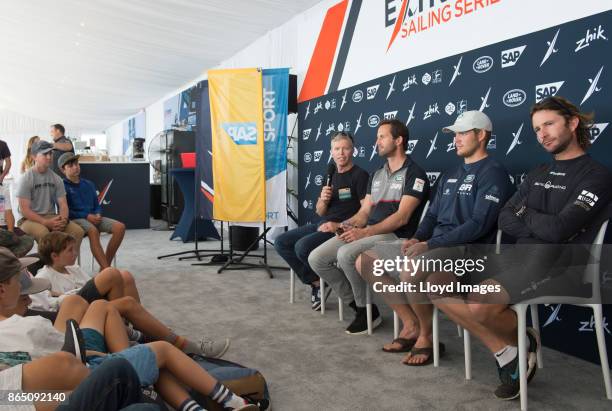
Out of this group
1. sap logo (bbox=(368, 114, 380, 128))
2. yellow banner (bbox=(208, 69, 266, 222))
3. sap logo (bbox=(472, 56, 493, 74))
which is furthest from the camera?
yellow banner (bbox=(208, 69, 266, 222))

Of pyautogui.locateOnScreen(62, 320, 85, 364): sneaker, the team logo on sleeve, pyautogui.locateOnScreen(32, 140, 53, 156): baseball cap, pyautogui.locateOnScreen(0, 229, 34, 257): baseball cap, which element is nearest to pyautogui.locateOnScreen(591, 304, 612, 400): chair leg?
the team logo on sleeve

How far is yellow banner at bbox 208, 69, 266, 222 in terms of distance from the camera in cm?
476

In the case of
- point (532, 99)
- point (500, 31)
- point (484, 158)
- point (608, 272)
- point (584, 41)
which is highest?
point (500, 31)

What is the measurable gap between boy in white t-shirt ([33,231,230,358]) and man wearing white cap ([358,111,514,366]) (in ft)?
3.12

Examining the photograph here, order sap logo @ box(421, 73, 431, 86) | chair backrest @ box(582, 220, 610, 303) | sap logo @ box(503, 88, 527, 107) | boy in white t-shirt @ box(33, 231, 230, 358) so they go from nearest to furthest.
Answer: chair backrest @ box(582, 220, 610, 303) → boy in white t-shirt @ box(33, 231, 230, 358) → sap logo @ box(503, 88, 527, 107) → sap logo @ box(421, 73, 431, 86)

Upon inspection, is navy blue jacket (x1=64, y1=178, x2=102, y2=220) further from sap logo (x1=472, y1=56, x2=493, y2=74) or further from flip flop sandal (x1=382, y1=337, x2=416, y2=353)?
sap logo (x1=472, y1=56, x2=493, y2=74)

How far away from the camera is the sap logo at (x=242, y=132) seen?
4.79 meters

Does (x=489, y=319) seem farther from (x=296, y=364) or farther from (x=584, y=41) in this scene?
(x=584, y=41)

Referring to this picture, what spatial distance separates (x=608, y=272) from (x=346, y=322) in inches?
59.0

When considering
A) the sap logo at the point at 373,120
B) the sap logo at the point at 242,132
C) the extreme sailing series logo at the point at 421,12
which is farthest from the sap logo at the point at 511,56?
the sap logo at the point at 242,132

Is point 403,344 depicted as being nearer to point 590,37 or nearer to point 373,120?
point 590,37

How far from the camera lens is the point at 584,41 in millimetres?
2572

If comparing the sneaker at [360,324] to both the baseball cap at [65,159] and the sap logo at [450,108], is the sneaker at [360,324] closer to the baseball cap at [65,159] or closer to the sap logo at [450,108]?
the sap logo at [450,108]

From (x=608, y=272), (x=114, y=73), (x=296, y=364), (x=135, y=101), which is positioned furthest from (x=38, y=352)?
(x=135, y=101)
